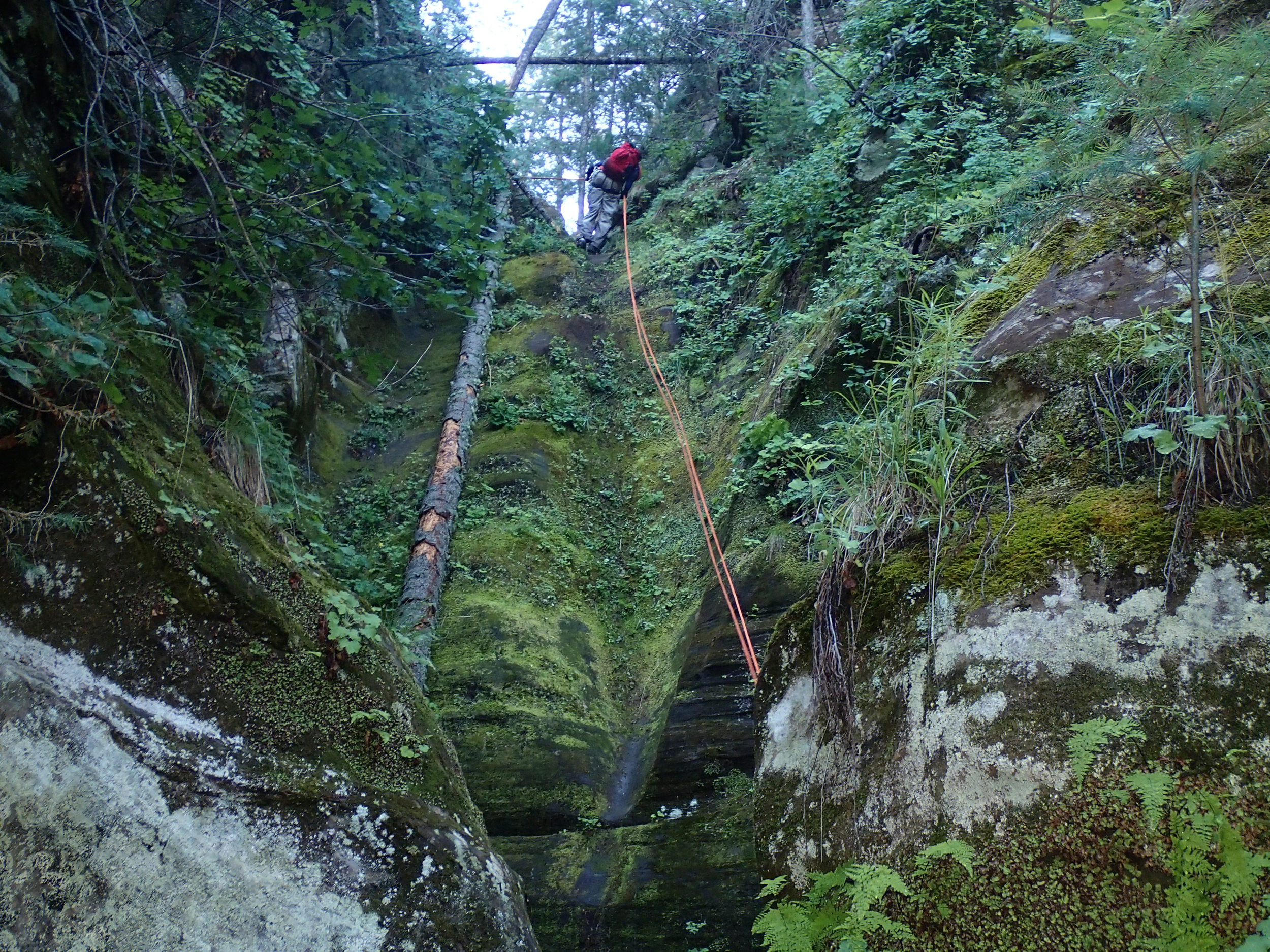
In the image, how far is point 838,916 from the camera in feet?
8.42

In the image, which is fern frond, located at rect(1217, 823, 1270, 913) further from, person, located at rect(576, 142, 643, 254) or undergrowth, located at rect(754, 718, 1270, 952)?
person, located at rect(576, 142, 643, 254)

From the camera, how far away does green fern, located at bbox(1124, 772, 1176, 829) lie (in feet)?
6.73

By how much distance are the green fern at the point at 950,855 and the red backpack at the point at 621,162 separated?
1360 cm

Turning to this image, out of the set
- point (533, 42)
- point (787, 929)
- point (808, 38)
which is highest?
point (533, 42)

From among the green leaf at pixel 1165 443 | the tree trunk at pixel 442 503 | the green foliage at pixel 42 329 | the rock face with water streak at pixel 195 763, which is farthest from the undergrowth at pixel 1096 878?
the tree trunk at pixel 442 503

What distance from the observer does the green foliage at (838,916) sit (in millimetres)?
2400

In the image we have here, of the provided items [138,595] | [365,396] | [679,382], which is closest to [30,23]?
[138,595]

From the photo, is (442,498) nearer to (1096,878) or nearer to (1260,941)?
(1096,878)

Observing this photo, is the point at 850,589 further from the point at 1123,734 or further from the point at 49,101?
the point at 49,101

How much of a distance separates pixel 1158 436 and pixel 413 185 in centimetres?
592

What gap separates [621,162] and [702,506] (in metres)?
9.12

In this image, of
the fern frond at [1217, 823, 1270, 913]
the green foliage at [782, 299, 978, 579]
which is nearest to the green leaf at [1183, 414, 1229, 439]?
the green foliage at [782, 299, 978, 579]

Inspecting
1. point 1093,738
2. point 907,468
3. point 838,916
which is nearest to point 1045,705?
point 1093,738

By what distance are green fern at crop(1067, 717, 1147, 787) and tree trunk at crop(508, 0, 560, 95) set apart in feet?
48.5
